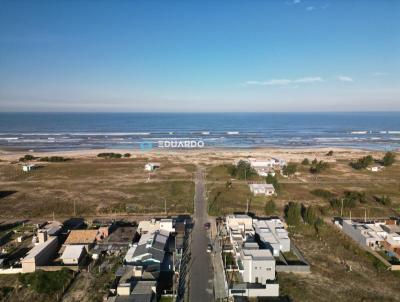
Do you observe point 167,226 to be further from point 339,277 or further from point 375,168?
point 375,168

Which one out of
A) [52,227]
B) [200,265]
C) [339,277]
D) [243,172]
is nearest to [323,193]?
[243,172]

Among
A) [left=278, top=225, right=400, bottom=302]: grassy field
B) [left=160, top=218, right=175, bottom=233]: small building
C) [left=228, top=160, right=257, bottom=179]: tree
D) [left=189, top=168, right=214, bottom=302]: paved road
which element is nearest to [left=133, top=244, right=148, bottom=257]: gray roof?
[left=189, top=168, right=214, bottom=302]: paved road

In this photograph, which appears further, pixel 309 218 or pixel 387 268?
pixel 309 218

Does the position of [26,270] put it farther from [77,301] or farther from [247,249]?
[247,249]

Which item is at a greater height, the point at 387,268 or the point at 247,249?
the point at 247,249

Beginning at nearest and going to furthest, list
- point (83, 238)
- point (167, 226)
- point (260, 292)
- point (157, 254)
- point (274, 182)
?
point (260, 292) → point (157, 254) → point (83, 238) → point (167, 226) → point (274, 182)

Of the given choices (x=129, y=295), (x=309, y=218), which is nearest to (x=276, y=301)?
(x=129, y=295)

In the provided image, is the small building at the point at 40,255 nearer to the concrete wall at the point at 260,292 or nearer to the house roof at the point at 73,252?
the house roof at the point at 73,252
